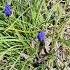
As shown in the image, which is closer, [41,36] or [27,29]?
[41,36]

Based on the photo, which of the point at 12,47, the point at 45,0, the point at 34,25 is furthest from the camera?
the point at 45,0

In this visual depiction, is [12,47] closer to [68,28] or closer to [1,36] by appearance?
[1,36]

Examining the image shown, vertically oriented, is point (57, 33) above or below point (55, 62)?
above

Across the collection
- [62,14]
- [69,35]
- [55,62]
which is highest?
[62,14]

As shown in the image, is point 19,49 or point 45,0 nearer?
point 19,49

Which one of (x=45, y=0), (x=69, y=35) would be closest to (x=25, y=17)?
(x=45, y=0)

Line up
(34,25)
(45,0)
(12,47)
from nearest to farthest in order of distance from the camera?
(12,47)
(34,25)
(45,0)
